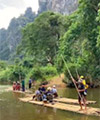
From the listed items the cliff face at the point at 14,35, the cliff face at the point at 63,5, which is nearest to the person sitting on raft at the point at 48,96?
the cliff face at the point at 63,5

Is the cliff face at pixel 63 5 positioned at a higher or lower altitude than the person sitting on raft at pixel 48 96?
higher

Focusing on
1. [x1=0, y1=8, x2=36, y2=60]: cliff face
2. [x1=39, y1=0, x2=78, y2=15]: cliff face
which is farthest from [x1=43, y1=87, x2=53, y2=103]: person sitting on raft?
[x1=0, y1=8, x2=36, y2=60]: cliff face

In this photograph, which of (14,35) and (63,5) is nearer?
(63,5)

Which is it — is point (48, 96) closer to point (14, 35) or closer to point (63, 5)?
point (63, 5)

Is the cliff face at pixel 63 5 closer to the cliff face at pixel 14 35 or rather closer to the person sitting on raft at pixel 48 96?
the cliff face at pixel 14 35

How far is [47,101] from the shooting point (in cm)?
1599

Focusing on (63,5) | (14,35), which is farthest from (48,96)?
(14,35)

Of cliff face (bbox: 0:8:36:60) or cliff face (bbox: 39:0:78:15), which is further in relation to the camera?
cliff face (bbox: 0:8:36:60)

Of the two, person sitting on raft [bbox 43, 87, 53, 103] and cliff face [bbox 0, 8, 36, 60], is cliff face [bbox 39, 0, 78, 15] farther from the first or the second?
person sitting on raft [bbox 43, 87, 53, 103]

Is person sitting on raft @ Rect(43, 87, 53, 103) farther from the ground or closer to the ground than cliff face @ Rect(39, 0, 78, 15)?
closer to the ground

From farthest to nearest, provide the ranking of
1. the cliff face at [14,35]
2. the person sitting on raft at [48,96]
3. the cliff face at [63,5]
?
the cliff face at [14,35]
the cliff face at [63,5]
the person sitting on raft at [48,96]

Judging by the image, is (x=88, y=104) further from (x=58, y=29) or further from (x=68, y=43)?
(x=58, y=29)

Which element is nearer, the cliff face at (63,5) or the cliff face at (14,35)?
the cliff face at (63,5)

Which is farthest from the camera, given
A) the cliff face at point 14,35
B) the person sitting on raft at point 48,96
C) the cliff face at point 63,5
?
the cliff face at point 14,35
